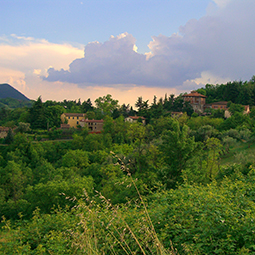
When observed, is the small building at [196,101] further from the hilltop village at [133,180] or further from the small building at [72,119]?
the small building at [72,119]

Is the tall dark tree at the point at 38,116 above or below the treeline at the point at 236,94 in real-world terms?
below

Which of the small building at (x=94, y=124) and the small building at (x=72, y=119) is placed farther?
the small building at (x=72, y=119)

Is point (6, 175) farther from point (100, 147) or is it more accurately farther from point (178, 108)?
point (178, 108)

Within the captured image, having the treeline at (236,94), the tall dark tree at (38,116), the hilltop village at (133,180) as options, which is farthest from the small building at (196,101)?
the tall dark tree at (38,116)

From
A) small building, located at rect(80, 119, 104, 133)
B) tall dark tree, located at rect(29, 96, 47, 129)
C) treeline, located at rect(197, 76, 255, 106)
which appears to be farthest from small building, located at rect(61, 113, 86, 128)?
treeline, located at rect(197, 76, 255, 106)

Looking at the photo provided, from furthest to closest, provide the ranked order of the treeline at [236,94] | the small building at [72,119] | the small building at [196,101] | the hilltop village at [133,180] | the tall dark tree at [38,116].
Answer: the small building at [196,101], the small building at [72,119], the treeline at [236,94], the tall dark tree at [38,116], the hilltop village at [133,180]

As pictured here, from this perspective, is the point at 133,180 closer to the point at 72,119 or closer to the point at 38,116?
the point at 38,116

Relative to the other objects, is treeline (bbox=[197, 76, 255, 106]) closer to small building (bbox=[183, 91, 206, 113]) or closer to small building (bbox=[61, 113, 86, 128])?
small building (bbox=[183, 91, 206, 113])

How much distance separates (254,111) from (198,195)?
49.8 meters

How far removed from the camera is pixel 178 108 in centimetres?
6388

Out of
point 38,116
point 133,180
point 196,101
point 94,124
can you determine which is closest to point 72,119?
point 94,124

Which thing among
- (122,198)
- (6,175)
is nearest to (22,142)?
(6,175)

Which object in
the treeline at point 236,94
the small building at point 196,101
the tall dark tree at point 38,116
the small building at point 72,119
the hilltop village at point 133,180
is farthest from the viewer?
the small building at point 196,101

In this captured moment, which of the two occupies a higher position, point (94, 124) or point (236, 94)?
point (236, 94)
